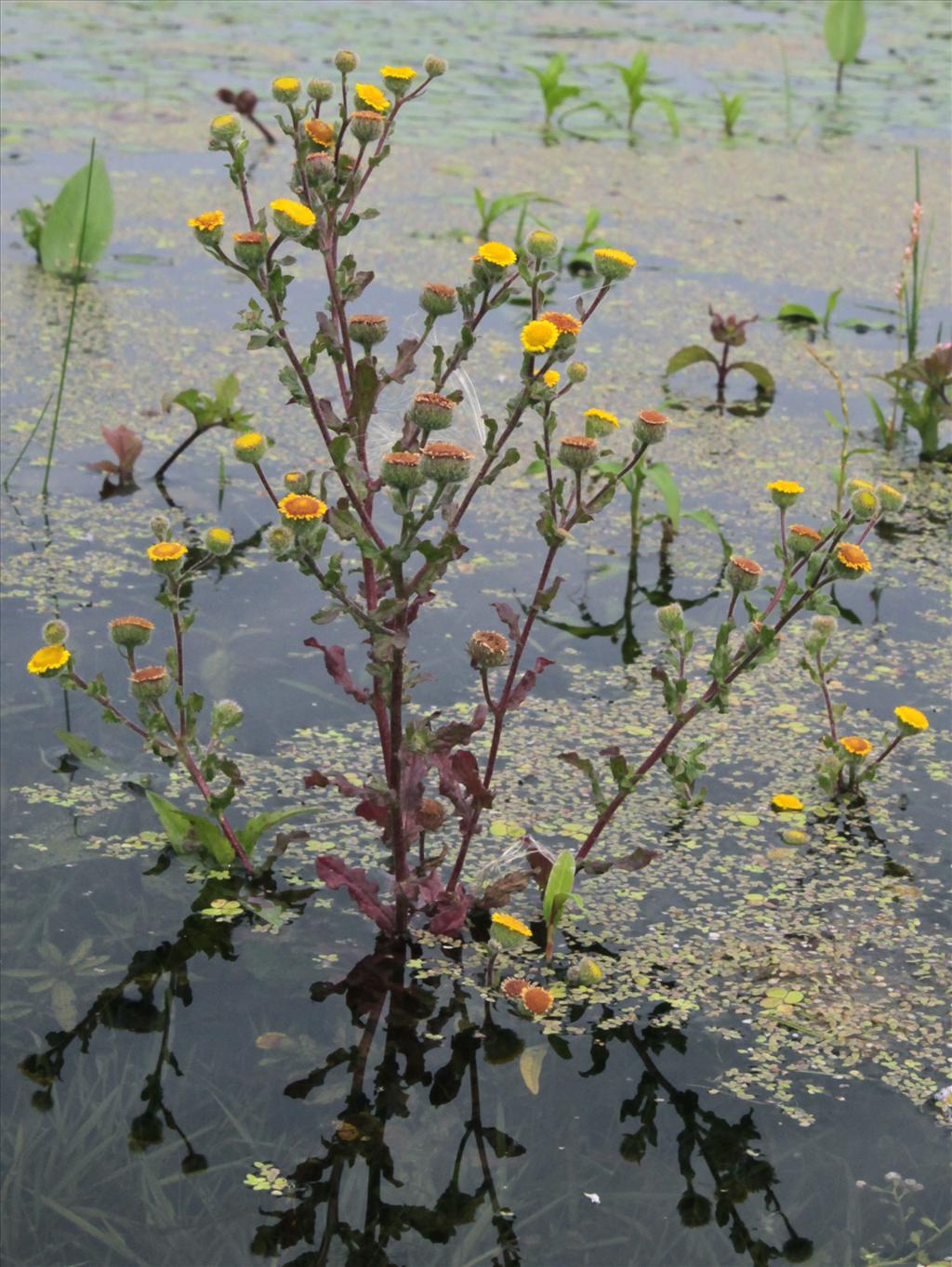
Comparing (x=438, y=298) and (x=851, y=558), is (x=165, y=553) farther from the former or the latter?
(x=851, y=558)

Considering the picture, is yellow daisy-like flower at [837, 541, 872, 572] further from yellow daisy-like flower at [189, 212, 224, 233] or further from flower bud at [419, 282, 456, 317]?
yellow daisy-like flower at [189, 212, 224, 233]

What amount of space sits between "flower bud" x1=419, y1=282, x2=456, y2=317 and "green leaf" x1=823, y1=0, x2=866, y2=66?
4.07m

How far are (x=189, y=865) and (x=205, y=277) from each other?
Answer: 2.05 metres

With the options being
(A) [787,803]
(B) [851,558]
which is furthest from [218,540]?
(A) [787,803]

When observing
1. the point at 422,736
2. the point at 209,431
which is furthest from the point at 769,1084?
the point at 209,431

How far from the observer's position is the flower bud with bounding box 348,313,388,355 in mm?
1330

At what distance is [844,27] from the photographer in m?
4.92

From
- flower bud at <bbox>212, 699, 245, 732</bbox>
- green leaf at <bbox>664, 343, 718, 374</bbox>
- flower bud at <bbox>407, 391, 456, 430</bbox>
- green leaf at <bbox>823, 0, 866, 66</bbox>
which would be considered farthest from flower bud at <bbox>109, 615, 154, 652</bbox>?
green leaf at <bbox>823, 0, 866, 66</bbox>

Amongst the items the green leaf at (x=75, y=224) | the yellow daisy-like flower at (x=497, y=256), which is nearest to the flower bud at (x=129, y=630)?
the yellow daisy-like flower at (x=497, y=256)

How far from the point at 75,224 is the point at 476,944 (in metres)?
2.14

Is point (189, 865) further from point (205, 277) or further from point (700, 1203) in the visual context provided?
point (205, 277)

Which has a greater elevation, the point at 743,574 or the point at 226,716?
the point at 743,574

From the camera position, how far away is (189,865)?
5.11 ft

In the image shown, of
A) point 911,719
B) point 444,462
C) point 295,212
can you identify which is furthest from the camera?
point 911,719
